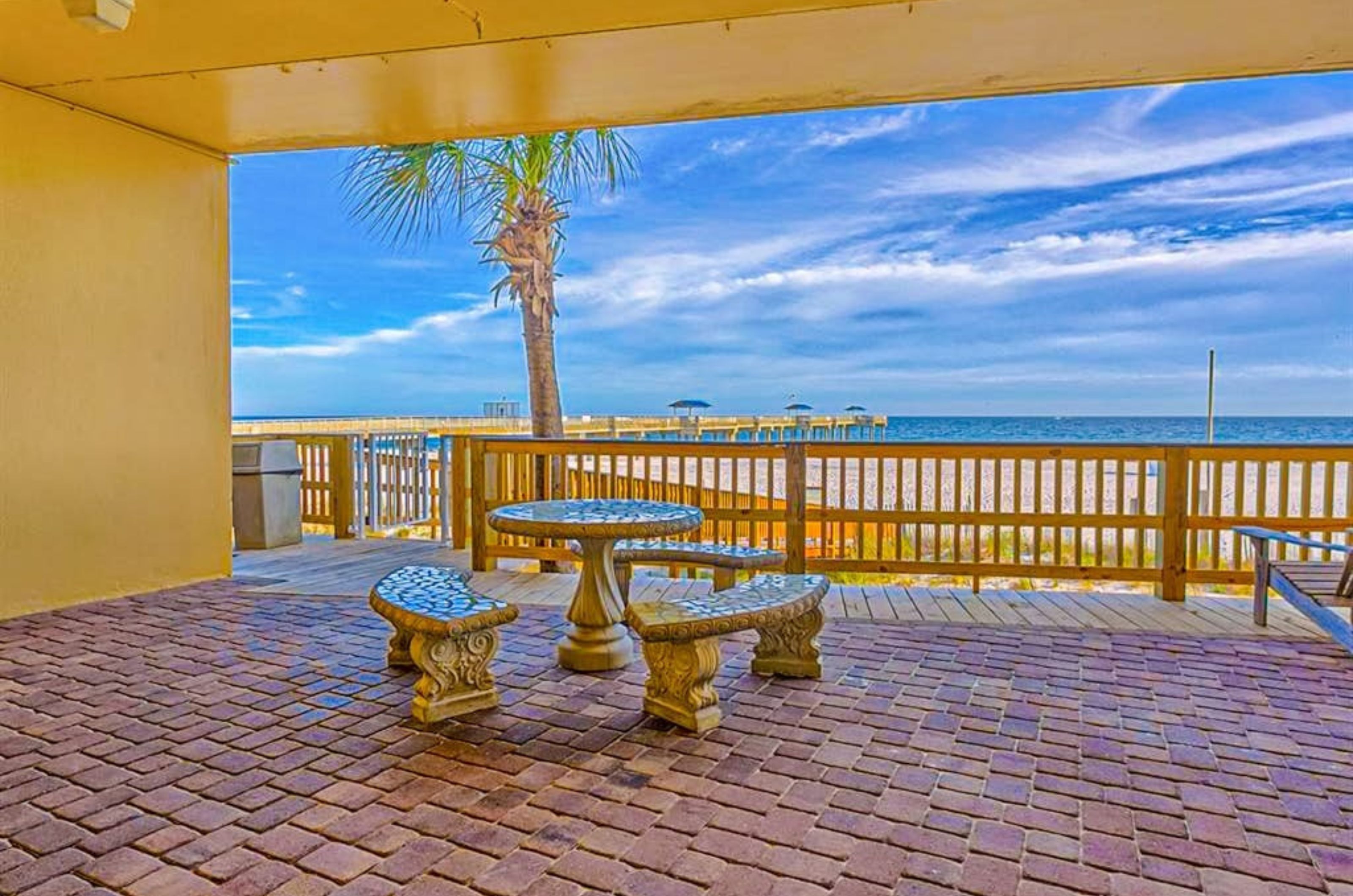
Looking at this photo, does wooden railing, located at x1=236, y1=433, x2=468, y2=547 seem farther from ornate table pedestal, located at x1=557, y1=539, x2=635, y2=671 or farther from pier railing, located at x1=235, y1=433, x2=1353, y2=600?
ornate table pedestal, located at x1=557, y1=539, x2=635, y2=671

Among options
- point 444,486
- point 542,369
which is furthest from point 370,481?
point 542,369

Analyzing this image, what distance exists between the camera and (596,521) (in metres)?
2.99

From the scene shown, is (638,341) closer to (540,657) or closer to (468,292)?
(468,292)

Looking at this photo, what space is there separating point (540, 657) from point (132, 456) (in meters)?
2.90

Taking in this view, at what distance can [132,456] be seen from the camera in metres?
4.32

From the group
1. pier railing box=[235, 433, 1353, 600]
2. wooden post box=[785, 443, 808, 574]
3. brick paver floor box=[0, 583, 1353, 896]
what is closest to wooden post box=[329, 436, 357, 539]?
pier railing box=[235, 433, 1353, 600]

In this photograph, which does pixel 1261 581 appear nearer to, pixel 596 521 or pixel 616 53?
pixel 596 521

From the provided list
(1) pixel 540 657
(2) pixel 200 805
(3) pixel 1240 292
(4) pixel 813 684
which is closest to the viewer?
(2) pixel 200 805

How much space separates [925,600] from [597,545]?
2.19 metres

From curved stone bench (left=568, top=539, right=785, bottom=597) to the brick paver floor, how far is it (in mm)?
421

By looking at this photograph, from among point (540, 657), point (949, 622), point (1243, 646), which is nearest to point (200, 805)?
point (540, 657)

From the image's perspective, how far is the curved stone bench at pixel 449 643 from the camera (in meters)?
2.53

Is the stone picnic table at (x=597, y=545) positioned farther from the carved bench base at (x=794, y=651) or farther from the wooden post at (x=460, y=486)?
the wooden post at (x=460, y=486)

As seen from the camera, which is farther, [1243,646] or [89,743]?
[1243,646]
